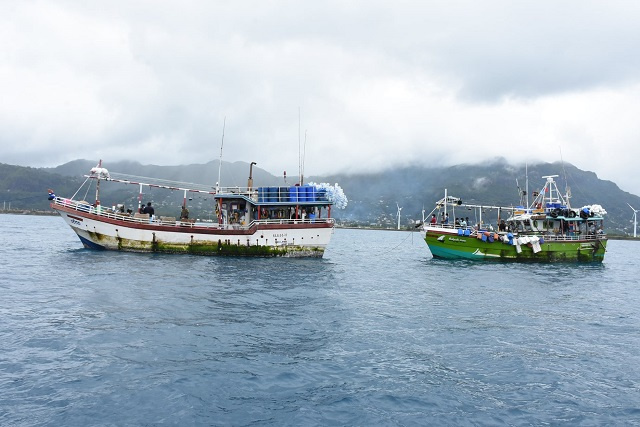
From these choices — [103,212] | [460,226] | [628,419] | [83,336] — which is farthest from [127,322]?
[460,226]

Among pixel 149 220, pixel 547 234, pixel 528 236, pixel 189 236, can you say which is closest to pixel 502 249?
pixel 528 236

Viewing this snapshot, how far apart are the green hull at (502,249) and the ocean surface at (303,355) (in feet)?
70.9

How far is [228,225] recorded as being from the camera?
47562 millimetres

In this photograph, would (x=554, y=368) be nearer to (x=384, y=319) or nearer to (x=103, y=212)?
(x=384, y=319)

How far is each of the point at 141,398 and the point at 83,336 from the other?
6.34 metres

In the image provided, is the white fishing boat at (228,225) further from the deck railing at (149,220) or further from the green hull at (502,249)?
the green hull at (502,249)

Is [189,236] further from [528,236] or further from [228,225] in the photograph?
[528,236]

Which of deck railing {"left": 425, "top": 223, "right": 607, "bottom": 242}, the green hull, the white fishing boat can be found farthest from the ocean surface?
deck railing {"left": 425, "top": 223, "right": 607, "bottom": 242}

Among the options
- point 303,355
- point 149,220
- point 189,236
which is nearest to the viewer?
point 303,355

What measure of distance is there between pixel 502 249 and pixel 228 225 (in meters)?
33.6

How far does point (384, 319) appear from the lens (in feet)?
67.4

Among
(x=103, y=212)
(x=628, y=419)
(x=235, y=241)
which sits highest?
(x=103, y=212)

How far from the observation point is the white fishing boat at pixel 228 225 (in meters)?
45.2

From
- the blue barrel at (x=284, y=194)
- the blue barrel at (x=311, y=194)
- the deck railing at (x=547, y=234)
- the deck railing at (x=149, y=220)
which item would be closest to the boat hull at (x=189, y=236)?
the deck railing at (x=149, y=220)
